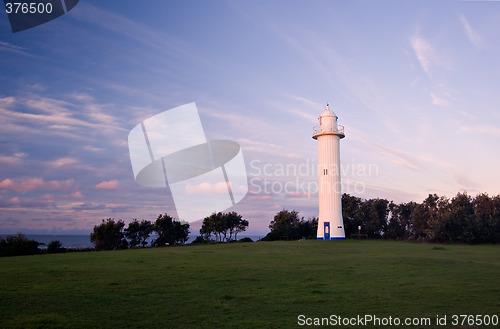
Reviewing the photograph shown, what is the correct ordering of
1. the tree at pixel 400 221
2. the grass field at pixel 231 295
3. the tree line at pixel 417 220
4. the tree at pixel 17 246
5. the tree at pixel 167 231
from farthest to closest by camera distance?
the tree at pixel 400 221 → the tree at pixel 167 231 → the tree line at pixel 417 220 → the tree at pixel 17 246 → the grass field at pixel 231 295

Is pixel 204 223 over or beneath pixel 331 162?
beneath

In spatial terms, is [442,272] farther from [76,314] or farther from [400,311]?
[76,314]

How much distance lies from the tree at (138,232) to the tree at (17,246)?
988 centimetres

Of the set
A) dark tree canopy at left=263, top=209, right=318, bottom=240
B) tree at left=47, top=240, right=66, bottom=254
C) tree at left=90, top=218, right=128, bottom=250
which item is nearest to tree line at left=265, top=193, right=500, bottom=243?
dark tree canopy at left=263, top=209, right=318, bottom=240

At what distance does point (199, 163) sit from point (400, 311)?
1763cm

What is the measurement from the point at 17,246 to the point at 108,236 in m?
9.20

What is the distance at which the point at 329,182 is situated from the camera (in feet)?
Answer: 137

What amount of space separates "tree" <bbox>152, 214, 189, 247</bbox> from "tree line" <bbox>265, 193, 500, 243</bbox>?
11420 mm

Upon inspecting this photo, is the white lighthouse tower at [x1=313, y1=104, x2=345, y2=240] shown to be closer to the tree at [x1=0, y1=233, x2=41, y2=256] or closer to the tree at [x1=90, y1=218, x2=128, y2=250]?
the tree at [x1=90, y1=218, x2=128, y2=250]

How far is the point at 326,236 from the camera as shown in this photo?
135 feet

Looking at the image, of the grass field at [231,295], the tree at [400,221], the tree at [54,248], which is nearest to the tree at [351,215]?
the tree at [400,221]

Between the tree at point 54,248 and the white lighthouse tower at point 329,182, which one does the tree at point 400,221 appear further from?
the tree at point 54,248

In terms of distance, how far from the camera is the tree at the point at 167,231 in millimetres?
44188

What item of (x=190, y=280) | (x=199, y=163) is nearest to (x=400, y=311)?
(x=190, y=280)
